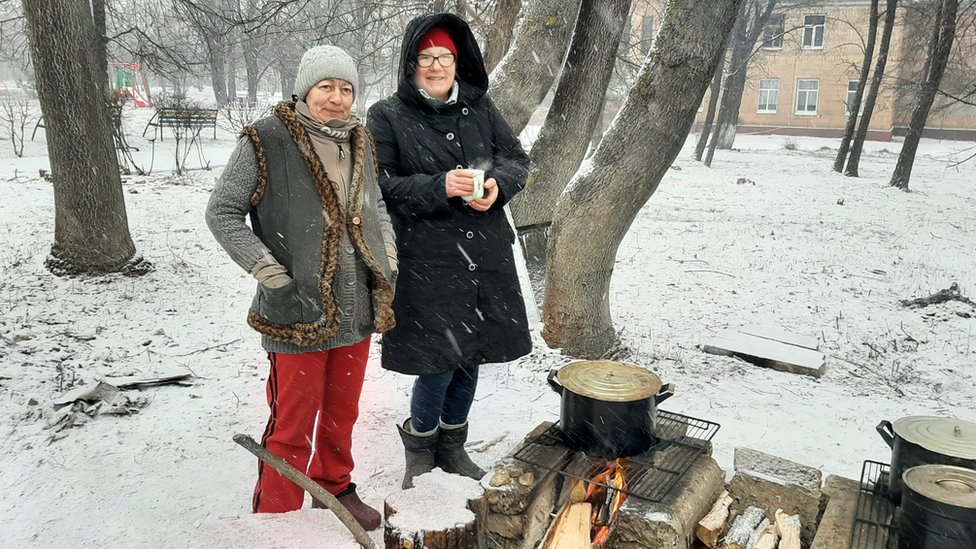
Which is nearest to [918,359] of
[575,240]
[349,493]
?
[575,240]

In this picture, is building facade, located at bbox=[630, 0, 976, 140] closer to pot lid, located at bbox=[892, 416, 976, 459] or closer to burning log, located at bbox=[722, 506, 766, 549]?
pot lid, located at bbox=[892, 416, 976, 459]

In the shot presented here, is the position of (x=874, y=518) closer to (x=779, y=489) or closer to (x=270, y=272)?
(x=779, y=489)

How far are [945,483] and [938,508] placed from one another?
0.13m

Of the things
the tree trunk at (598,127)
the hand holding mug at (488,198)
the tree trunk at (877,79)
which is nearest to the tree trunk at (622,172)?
the tree trunk at (598,127)

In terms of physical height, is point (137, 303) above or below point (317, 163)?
below

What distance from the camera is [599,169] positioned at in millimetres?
4859

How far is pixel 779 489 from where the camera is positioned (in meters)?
2.73

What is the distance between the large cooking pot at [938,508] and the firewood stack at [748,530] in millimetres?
409

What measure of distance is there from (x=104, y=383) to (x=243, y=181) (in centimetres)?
274

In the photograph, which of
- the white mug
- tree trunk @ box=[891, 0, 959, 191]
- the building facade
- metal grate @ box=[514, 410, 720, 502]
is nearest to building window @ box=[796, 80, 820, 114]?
the building facade

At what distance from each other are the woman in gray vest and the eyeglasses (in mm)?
366

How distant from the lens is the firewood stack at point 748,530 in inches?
99.8

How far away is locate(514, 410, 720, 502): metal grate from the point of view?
258 cm

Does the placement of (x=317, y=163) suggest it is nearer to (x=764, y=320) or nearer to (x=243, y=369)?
(x=243, y=369)
